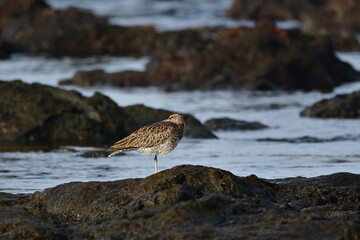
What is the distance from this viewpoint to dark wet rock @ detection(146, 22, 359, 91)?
24.5 metres

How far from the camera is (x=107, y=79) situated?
25281 mm

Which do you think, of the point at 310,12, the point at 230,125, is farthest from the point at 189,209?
the point at 310,12

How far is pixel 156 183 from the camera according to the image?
27.9 feet

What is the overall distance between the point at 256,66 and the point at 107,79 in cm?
448

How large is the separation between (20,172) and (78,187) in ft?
12.3

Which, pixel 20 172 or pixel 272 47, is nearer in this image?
pixel 20 172

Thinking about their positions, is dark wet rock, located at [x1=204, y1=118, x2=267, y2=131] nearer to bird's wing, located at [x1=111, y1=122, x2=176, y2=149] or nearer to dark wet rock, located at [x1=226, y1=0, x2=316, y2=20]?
bird's wing, located at [x1=111, y1=122, x2=176, y2=149]

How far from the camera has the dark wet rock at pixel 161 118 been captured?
16.4 metres

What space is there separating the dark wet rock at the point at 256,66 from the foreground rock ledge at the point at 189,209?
1475 cm

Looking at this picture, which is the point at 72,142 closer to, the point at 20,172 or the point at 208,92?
the point at 20,172

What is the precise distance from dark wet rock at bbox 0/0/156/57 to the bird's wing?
2136 centimetres

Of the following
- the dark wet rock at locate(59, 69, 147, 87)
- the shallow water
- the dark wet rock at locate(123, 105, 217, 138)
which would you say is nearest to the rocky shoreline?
the dark wet rock at locate(59, 69, 147, 87)

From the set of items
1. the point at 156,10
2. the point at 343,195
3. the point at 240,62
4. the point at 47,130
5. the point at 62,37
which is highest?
the point at 156,10

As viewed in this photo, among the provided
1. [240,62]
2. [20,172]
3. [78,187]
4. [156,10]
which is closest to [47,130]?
[20,172]
